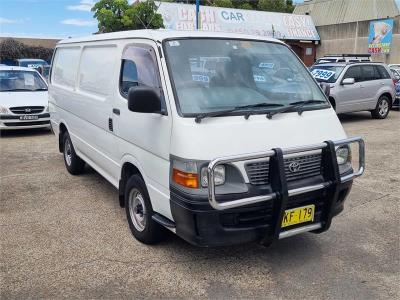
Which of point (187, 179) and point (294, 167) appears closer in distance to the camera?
point (187, 179)

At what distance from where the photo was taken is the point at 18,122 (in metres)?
9.95

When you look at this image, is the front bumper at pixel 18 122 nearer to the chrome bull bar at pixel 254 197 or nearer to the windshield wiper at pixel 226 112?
the windshield wiper at pixel 226 112

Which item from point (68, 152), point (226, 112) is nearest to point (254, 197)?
point (226, 112)

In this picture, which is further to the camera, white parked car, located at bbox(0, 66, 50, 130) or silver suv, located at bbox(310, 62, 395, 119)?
silver suv, located at bbox(310, 62, 395, 119)

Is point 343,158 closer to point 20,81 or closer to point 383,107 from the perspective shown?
point 20,81

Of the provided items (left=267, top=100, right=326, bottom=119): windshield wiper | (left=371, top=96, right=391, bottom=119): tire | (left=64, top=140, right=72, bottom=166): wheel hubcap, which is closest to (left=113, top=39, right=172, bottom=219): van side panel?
(left=267, top=100, right=326, bottom=119): windshield wiper

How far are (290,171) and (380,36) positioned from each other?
3089 centimetres

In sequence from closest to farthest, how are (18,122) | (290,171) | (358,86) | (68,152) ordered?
(290,171) < (68,152) < (18,122) < (358,86)

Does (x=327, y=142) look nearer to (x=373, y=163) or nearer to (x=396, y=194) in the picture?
(x=396, y=194)

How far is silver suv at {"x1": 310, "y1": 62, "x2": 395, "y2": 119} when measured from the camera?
1177 centimetres

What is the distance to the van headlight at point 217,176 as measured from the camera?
3.20 m

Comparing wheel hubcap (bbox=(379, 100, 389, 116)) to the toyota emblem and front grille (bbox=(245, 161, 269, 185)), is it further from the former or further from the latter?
front grille (bbox=(245, 161, 269, 185))

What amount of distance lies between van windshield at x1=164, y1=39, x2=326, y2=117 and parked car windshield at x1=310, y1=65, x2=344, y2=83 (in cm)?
797

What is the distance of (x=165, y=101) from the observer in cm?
357
